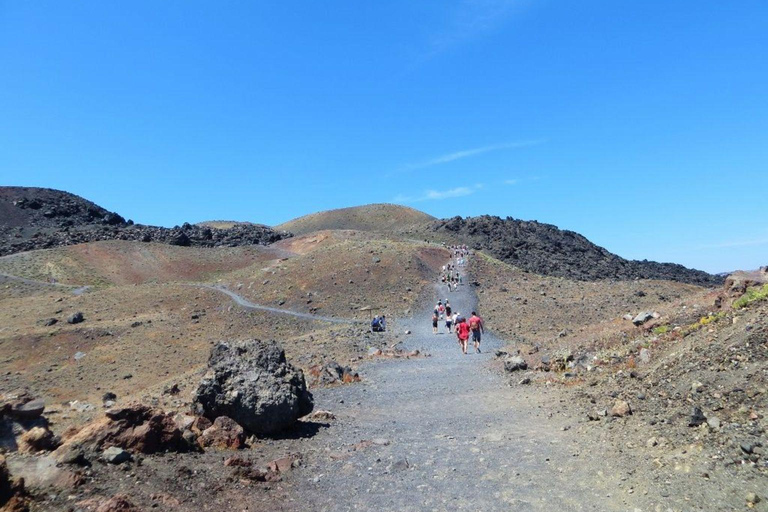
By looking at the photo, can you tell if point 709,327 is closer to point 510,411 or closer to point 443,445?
point 510,411

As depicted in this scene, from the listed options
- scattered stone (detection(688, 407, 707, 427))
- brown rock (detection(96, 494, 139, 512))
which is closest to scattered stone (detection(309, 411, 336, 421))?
brown rock (detection(96, 494, 139, 512))

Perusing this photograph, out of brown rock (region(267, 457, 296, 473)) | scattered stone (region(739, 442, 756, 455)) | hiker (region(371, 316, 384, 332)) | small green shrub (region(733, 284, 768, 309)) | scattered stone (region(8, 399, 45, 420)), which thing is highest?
small green shrub (region(733, 284, 768, 309))

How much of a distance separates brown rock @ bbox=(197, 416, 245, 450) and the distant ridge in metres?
108

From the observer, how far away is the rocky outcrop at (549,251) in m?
58.8

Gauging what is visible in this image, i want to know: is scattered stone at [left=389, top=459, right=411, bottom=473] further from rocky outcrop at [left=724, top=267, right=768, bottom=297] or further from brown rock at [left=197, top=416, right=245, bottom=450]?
rocky outcrop at [left=724, top=267, right=768, bottom=297]

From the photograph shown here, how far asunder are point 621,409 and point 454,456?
2906mm

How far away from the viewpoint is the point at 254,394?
9102 mm

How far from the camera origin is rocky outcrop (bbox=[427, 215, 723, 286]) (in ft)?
193

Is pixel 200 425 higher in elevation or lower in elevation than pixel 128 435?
lower

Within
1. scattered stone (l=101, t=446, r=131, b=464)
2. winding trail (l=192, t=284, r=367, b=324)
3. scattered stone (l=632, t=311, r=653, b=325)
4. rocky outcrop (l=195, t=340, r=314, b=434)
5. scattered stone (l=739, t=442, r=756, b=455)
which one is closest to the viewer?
scattered stone (l=739, t=442, r=756, b=455)

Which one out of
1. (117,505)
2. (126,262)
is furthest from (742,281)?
(126,262)

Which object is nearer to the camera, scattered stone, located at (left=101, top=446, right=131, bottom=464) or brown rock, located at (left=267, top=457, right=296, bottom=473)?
scattered stone, located at (left=101, top=446, right=131, bottom=464)

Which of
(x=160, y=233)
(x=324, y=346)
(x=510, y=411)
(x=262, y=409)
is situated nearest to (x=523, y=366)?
(x=510, y=411)

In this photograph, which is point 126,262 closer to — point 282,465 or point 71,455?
point 282,465
